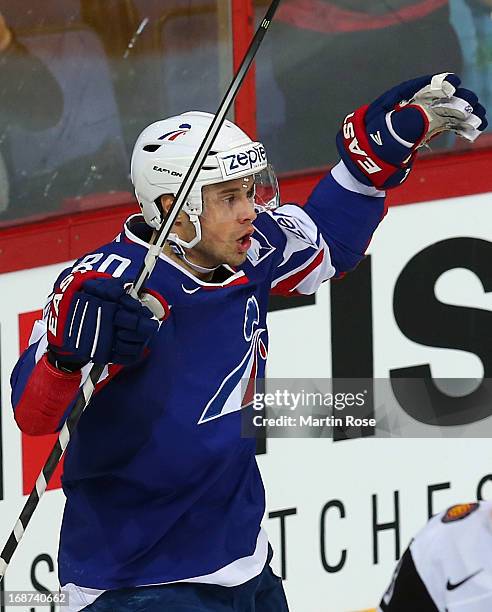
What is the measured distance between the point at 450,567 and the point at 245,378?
88 cm

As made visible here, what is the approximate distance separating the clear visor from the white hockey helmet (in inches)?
4.6

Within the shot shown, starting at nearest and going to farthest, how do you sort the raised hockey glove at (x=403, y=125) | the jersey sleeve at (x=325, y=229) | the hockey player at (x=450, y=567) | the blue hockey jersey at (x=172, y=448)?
1. the hockey player at (x=450, y=567)
2. the blue hockey jersey at (x=172, y=448)
3. the raised hockey glove at (x=403, y=125)
4. the jersey sleeve at (x=325, y=229)

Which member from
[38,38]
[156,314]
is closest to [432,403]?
[38,38]

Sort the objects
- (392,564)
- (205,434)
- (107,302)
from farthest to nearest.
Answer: (392,564) < (205,434) < (107,302)

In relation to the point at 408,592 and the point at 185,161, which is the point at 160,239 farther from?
the point at 408,592

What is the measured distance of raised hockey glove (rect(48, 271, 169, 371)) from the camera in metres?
2.94

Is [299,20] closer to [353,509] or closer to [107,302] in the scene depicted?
[353,509]

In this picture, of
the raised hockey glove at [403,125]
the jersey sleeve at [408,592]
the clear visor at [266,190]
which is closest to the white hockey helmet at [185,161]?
the clear visor at [266,190]

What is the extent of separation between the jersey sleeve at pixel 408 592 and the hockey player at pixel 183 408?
2.21 feet

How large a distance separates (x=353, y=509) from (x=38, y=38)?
130cm

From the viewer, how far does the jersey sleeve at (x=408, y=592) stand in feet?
8.39

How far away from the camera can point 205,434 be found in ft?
10.7

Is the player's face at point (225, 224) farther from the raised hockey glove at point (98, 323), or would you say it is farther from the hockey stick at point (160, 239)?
the raised hockey glove at point (98, 323)

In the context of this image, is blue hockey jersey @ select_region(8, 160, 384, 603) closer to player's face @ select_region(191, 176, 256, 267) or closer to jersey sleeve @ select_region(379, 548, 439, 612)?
player's face @ select_region(191, 176, 256, 267)
